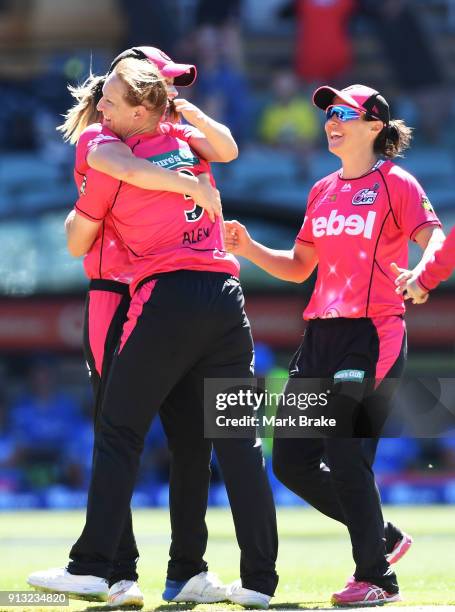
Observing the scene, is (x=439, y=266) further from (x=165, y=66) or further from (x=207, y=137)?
(x=165, y=66)

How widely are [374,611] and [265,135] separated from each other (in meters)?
11.9

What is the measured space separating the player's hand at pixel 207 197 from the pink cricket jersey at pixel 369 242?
1.97 ft

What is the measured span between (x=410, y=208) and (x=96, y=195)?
1.31 metres

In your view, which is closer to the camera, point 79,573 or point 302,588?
point 79,573

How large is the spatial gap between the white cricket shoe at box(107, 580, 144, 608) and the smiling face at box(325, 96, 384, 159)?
2026 millimetres

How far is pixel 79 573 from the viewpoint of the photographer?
4.97 m

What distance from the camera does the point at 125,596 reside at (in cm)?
536

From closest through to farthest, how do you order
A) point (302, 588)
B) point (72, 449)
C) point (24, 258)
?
point (302, 588) → point (72, 449) → point (24, 258)

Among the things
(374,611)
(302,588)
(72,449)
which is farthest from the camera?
(72,449)

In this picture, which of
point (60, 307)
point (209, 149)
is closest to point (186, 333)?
point (209, 149)

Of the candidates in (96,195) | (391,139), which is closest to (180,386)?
(96,195)

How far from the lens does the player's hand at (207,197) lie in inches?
207

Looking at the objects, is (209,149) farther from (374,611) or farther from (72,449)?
(72,449)

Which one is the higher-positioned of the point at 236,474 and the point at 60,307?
the point at 60,307
